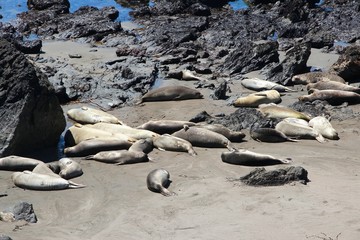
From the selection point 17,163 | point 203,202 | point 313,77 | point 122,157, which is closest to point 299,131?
point 122,157

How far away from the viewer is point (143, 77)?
43.5 ft

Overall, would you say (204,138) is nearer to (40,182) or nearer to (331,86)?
(40,182)

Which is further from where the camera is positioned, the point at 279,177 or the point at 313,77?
the point at 313,77

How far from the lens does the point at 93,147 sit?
8.77 m

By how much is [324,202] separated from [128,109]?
6.15 m

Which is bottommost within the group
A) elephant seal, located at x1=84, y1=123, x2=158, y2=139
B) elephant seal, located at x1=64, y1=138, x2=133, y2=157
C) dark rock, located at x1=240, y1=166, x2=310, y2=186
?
elephant seal, located at x1=64, y1=138, x2=133, y2=157

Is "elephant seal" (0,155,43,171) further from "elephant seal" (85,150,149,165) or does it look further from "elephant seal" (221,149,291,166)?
"elephant seal" (221,149,291,166)

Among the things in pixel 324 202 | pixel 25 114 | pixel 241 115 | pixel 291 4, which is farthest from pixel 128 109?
pixel 291 4

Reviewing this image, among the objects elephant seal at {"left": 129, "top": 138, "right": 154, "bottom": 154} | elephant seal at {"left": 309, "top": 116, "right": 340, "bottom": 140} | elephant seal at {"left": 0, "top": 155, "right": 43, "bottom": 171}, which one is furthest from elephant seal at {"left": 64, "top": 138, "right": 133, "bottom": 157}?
elephant seal at {"left": 309, "top": 116, "right": 340, "bottom": 140}

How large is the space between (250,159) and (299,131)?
5.88 ft

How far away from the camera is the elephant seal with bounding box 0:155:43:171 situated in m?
8.02

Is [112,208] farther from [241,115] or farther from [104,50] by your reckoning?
[104,50]

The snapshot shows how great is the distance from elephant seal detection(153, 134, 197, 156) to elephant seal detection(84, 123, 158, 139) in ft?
Result: 0.89

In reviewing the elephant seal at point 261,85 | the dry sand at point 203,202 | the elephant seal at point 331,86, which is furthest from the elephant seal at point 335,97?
the dry sand at point 203,202
